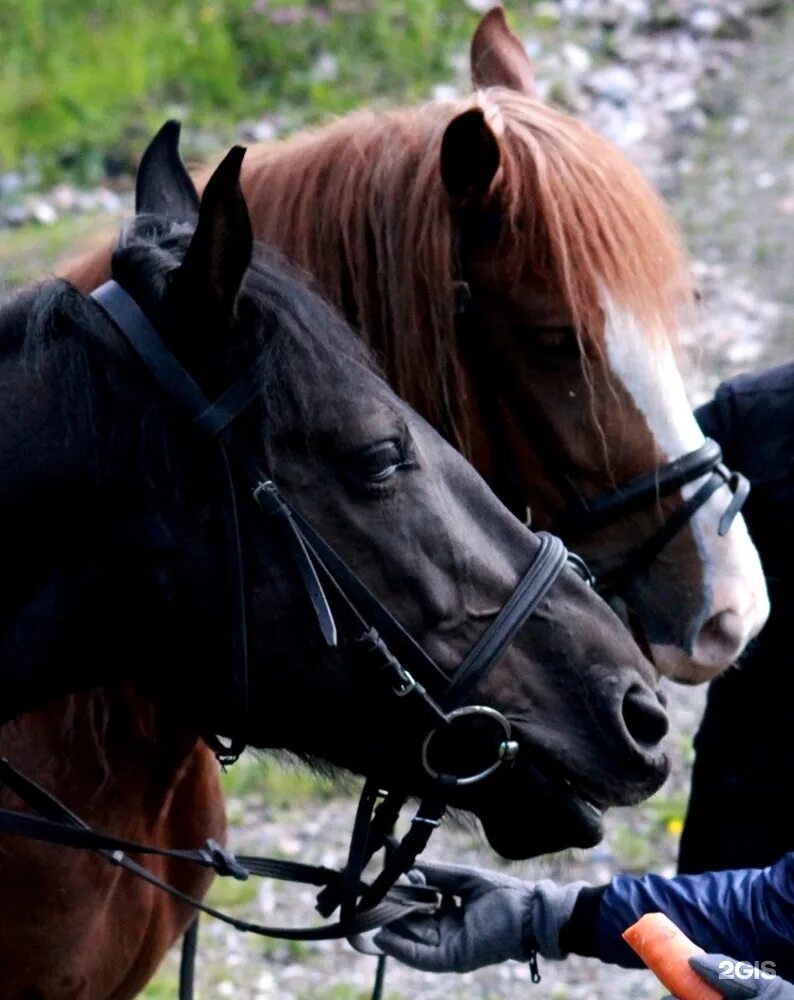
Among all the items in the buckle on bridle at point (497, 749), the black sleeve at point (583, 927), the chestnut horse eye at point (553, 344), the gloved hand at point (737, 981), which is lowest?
the black sleeve at point (583, 927)

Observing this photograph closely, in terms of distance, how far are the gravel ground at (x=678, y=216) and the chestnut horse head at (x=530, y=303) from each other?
0.41 metres

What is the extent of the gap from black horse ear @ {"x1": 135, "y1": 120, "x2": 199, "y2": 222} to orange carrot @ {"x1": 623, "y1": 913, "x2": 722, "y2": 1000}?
1240mm

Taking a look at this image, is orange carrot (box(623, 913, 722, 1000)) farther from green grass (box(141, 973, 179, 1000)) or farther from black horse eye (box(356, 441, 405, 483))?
green grass (box(141, 973, 179, 1000))

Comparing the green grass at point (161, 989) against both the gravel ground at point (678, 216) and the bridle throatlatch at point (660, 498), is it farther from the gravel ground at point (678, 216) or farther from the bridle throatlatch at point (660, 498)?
the bridle throatlatch at point (660, 498)

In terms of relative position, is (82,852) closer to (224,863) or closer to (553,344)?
(224,863)

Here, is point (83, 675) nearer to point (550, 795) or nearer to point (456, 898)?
point (550, 795)

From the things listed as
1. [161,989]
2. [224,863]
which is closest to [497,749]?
[224,863]

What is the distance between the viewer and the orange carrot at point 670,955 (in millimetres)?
2055

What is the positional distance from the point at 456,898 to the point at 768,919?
2.05ft

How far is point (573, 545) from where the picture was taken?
115 inches

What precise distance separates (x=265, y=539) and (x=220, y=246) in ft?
1.25

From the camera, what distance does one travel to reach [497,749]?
2.09m

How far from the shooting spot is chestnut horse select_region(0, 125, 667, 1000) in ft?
6.61

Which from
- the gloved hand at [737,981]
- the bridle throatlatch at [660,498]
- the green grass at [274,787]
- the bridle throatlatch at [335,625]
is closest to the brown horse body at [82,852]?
the bridle throatlatch at [335,625]
